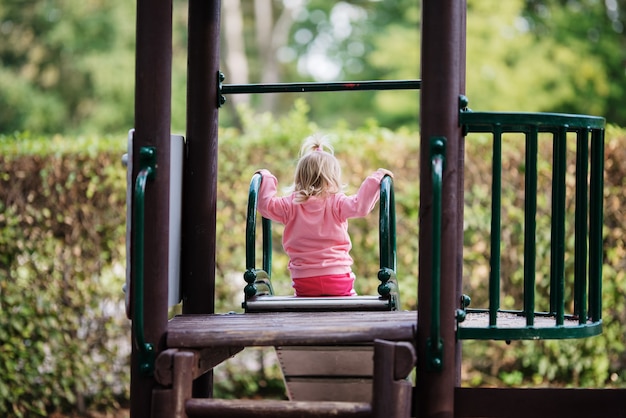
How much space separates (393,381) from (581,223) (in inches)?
44.1

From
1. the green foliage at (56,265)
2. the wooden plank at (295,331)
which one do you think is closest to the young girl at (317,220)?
the wooden plank at (295,331)

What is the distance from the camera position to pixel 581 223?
3.92 meters

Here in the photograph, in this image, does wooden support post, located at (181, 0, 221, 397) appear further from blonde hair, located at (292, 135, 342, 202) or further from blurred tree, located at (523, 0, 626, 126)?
blurred tree, located at (523, 0, 626, 126)

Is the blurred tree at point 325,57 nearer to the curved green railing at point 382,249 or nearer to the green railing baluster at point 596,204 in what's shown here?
the curved green railing at point 382,249

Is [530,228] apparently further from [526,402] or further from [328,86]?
[328,86]

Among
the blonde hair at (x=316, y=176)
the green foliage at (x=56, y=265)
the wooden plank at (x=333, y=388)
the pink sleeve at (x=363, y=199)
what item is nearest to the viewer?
the wooden plank at (x=333, y=388)

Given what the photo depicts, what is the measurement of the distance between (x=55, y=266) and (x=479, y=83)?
441 inches

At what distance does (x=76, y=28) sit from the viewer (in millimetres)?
21141

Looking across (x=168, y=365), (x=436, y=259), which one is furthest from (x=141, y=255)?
(x=436, y=259)


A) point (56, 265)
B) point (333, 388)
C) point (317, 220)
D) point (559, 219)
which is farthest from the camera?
point (56, 265)

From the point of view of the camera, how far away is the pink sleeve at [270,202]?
4570 mm

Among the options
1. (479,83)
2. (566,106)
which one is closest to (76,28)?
(479,83)

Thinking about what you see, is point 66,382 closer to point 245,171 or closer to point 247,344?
point 245,171

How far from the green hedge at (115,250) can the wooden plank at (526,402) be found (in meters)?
3.45
